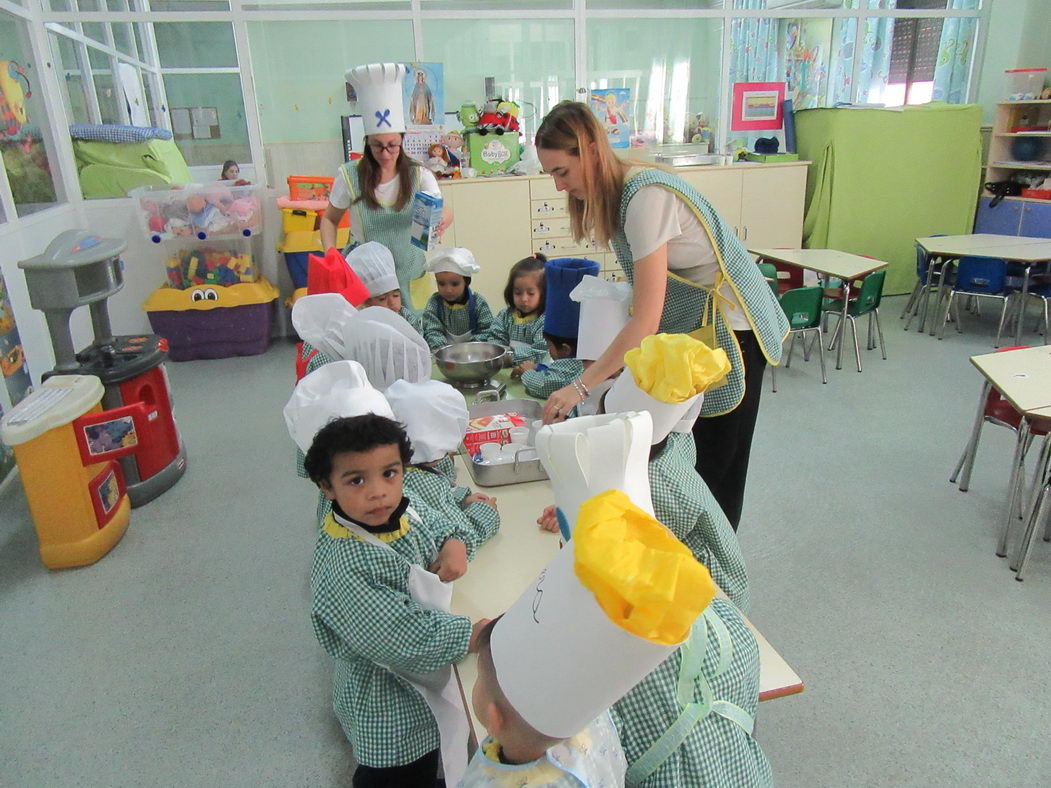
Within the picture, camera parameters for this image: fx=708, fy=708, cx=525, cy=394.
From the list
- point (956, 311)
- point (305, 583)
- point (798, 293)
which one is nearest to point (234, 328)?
point (305, 583)

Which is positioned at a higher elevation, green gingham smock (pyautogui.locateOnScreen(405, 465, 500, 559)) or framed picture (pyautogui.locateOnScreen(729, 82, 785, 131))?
framed picture (pyautogui.locateOnScreen(729, 82, 785, 131))

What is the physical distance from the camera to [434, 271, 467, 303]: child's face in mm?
2750

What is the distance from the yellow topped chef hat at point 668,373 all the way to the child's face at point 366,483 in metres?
0.43

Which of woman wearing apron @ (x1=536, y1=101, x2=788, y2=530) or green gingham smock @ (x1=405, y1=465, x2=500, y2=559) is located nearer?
green gingham smock @ (x1=405, y1=465, x2=500, y2=559)

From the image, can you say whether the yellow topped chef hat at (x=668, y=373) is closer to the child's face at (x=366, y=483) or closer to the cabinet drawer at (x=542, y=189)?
the child's face at (x=366, y=483)

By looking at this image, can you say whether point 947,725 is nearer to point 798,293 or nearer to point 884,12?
point 798,293

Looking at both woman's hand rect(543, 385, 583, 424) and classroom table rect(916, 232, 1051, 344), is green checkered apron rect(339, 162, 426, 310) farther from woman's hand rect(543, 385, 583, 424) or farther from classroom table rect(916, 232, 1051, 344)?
classroom table rect(916, 232, 1051, 344)

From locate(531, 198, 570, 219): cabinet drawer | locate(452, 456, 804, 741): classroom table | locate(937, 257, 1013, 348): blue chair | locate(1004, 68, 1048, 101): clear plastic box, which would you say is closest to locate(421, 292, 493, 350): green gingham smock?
locate(452, 456, 804, 741): classroom table

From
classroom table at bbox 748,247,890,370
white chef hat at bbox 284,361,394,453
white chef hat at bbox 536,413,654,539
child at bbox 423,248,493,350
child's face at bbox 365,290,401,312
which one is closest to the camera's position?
white chef hat at bbox 536,413,654,539

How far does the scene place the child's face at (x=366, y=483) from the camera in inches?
48.5

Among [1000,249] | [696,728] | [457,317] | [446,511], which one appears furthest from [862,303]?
[696,728]

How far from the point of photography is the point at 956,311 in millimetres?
5285

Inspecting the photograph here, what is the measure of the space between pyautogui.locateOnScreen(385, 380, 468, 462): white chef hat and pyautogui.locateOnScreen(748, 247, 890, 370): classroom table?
3419 millimetres

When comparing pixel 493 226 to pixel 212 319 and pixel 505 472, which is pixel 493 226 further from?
pixel 505 472
